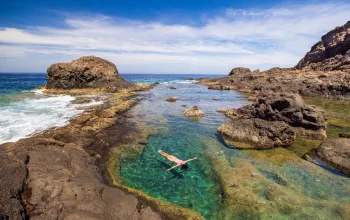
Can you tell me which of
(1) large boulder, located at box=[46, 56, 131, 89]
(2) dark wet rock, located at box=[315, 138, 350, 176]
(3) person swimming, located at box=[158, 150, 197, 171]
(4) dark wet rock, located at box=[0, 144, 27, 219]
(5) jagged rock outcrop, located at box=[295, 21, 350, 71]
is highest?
(5) jagged rock outcrop, located at box=[295, 21, 350, 71]

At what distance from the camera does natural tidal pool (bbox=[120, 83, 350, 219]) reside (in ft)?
37.8

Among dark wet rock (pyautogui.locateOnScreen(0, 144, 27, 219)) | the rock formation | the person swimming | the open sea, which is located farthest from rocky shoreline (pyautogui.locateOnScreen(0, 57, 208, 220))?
the rock formation

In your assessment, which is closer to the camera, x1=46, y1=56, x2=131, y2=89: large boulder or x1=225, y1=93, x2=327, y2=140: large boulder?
x1=225, y1=93, x2=327, y2=140: large boulder

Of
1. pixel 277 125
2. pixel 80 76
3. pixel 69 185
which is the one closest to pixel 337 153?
pixel 277 125

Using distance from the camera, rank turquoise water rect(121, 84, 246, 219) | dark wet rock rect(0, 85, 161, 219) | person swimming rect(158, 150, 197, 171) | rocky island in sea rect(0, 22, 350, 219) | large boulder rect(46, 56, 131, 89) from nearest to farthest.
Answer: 1. dark wet rock rect(0, 85, 161, 219)
2. rocky island in sea rect(0, 22, 350, 219)
3. turquoise water rect(121, 84, 246, 219)
4. person swimming rect(158, 150, 197, 171)
5. large boulder rect(46, 56, 131, 89)

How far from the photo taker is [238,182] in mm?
13945

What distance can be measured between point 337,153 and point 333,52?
83.1 metres

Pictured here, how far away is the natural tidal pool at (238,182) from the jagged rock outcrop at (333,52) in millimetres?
61732

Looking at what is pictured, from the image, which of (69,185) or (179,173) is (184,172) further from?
(69,185)

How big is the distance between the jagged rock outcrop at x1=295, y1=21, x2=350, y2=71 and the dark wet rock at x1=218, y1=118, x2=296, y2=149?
56.9 m

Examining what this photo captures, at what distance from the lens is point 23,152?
12.5 meters

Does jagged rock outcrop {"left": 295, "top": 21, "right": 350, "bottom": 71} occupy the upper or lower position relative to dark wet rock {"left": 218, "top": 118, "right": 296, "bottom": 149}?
upper

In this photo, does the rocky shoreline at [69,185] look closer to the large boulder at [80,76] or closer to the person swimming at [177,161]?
the person swimming at [177,161]

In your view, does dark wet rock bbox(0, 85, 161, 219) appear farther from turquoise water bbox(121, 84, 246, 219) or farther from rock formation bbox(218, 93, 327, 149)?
rock formation bbox(218, 93, 327, 149)
